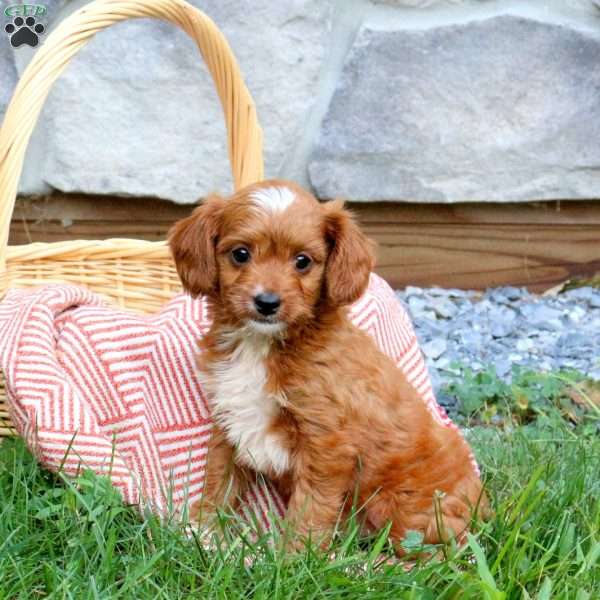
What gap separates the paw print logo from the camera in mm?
4965

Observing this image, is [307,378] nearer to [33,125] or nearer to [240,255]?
[240,255]

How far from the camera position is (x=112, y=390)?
10.7ft

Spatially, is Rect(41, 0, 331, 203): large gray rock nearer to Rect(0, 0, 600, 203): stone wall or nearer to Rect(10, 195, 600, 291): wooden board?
Rect(0, 0, 600, 203): stone wall

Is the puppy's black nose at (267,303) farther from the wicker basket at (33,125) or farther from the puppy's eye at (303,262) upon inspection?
the wicker basket at (33,125)

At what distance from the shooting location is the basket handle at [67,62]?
3.38 metres

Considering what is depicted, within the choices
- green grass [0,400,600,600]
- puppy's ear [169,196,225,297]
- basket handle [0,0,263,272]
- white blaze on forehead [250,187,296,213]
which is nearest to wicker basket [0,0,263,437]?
basket handle [0,0,263,272]

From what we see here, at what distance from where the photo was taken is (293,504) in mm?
2887

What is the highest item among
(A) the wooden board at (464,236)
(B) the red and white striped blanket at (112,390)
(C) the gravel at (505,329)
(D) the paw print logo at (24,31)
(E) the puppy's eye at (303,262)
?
(E) the puppy's eye at (303,262)

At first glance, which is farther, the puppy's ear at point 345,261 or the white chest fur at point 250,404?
the white chest fur at point 250,404

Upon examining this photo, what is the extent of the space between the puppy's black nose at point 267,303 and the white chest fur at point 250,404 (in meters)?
0.24

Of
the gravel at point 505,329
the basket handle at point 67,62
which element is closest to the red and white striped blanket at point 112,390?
the basket handle at point 67,62

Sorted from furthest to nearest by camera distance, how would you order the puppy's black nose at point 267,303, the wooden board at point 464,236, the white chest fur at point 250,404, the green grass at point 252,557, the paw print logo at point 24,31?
the wooden board at point 464,236 → the paw print logo at point 24,31 → the white chest fur at point 250,404 → the puppy's black nose at point 267,303 → the green grass at point 252,557

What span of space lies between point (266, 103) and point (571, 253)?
1912 millimetres
